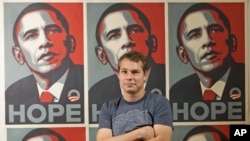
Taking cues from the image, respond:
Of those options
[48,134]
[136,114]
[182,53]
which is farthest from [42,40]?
[136,114]

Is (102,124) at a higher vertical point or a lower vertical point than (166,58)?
lower

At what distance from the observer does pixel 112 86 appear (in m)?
2.65

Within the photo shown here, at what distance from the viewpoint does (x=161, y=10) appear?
8.63 ft

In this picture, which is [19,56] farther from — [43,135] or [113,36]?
[113,36]

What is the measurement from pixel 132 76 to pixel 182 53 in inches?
40.3

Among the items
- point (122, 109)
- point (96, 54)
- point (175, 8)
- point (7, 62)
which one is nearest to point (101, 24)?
point (96, 54)

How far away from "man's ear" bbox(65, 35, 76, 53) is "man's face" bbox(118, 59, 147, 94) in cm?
100

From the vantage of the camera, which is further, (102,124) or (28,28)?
(28,28)

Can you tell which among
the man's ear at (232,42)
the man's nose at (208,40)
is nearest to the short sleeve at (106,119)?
the man's nose at (208,40)

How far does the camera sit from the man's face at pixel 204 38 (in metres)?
2.62

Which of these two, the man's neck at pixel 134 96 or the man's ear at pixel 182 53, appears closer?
the man's neck at pixel 134 96

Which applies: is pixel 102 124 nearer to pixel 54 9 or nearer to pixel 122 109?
pixel 122 109

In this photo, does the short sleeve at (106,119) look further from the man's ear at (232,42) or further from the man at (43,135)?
the man's ear at (232,42)

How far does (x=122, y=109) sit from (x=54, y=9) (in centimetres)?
125
